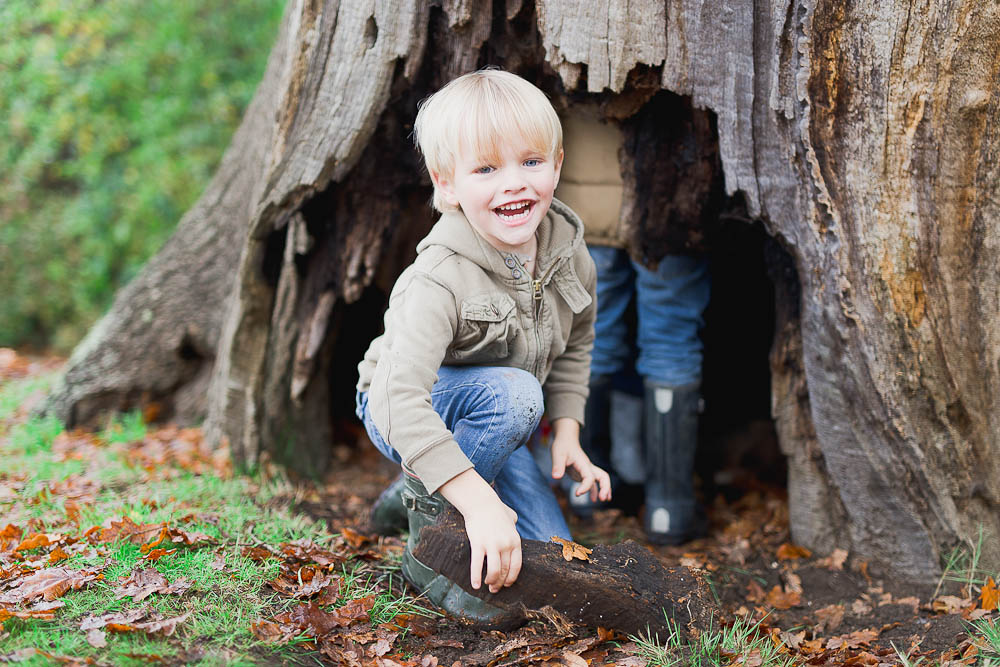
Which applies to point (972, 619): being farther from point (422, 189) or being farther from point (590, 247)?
point (422, 189)

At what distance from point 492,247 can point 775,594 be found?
162cm

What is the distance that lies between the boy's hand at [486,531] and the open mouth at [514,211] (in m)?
0.72

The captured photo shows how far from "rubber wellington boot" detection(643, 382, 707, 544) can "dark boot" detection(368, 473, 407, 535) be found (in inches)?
42.1

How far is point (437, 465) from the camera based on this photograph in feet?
7.32

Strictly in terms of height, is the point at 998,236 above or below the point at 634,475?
above

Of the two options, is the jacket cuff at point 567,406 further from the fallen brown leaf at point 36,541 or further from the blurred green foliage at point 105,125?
the blurred green foliage at point 105,125

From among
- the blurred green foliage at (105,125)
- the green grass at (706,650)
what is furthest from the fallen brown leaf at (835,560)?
the blurred green foliage at (105,125)

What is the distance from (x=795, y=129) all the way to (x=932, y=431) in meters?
1.12

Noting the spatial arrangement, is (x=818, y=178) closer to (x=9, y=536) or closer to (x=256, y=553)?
(x=256, y=553)

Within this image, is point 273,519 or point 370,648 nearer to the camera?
point 370,648

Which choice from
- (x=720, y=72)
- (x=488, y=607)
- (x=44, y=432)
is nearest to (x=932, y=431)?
(x=720, y=72)

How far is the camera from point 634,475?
3.83 m

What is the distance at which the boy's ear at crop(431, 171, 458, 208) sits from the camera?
248 cm

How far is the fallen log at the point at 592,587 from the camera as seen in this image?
7.45ft
